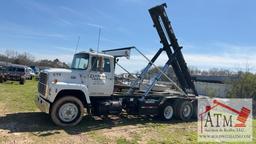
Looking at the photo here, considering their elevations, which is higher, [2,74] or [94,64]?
[94,64]

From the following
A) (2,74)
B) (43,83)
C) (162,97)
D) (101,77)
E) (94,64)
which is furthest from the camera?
(2,74)

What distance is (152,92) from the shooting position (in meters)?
12.8

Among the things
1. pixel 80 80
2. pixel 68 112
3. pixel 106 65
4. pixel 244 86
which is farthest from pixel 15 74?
pixel 68 112

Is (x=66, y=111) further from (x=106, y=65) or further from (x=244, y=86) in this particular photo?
(x=244, y=86)

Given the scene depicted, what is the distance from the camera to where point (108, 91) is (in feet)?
36.0

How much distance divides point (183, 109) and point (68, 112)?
5658 mm

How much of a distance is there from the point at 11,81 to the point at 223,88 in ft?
79.3

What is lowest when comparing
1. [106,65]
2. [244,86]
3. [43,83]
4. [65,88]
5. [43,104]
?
[43,104]

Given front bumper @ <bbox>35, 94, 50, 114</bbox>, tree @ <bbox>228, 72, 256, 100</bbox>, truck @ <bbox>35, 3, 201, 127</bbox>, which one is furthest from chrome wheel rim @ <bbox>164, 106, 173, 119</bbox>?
tree @ <bbox>228, 72, 256, 100</bbox>

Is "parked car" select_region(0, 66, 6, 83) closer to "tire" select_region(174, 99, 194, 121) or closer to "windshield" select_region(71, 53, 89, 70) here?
"windshield" select_region(71, 53, 89, 70)

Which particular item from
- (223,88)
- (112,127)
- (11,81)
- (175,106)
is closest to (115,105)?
(112,127)

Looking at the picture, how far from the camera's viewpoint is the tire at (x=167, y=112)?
12.5m

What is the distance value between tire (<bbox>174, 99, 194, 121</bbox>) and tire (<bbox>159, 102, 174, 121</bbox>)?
19cm

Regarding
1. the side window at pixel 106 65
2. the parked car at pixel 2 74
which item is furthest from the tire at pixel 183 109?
the parked car at pixel 2 74
